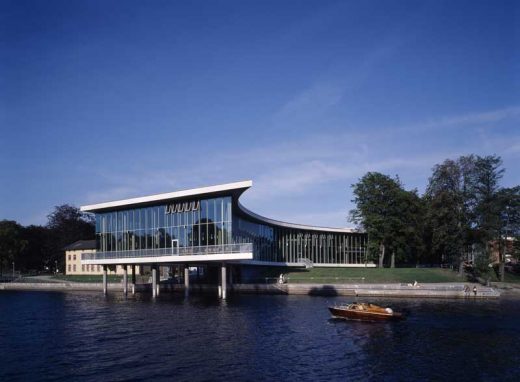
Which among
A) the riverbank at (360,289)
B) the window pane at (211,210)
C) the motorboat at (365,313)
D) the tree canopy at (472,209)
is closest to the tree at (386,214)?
the tree canopy at (472,209)

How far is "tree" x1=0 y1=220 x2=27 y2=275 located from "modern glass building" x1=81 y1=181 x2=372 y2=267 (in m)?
68.2

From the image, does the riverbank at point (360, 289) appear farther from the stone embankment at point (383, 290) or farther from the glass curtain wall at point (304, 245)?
the glass curtain wall at point (304, 245)

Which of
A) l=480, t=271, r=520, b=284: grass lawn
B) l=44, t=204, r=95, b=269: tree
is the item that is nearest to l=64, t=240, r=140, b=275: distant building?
l=44, t=204, r=95, b=269: tree

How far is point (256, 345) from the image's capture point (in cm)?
3456

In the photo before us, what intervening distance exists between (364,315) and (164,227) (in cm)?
3618

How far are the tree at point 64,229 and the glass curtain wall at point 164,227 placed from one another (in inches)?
2993

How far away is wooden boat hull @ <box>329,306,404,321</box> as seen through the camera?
4503 centimetres

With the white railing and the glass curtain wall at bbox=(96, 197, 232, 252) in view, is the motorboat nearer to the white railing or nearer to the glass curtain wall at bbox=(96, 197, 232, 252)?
the white railing

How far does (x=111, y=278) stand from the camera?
109938mm

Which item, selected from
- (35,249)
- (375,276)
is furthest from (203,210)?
(35,249)

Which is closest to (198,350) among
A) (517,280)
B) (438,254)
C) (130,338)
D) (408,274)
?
(130,338)

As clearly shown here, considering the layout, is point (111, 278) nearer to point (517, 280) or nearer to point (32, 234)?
point (32, 234)

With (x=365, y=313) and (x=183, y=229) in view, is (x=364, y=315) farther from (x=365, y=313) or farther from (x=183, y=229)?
(x=183, y=229)

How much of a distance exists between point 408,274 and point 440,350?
181ft
